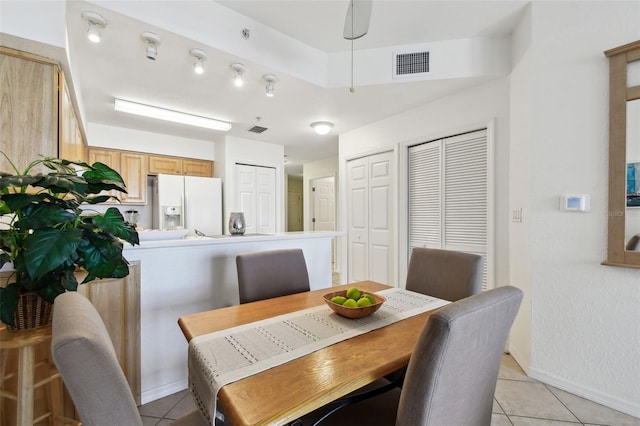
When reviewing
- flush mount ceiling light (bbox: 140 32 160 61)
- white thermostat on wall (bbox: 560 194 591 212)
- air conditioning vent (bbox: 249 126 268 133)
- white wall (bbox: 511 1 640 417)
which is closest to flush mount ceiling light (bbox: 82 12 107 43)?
flush mount ceiling light (bbox: 140 32 160 61)

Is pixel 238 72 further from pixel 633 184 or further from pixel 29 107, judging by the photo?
pixel 633 184

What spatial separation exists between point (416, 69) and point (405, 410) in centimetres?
267

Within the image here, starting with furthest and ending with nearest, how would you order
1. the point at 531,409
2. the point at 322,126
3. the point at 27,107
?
the point at 322,126 < the point at 531,409 < the point at 27,107

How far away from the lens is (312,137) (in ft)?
14.9

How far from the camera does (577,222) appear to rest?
6.17 feet

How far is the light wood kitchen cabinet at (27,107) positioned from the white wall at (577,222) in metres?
3.17

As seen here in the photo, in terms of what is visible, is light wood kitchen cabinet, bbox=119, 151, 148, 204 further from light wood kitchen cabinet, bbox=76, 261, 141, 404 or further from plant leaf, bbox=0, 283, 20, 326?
plant leaf, bbox=0, 283, 20, 326

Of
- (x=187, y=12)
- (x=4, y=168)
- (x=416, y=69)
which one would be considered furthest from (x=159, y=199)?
(x=416, y=69)

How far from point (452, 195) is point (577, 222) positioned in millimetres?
1214

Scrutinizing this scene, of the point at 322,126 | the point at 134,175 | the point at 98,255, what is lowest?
the point at 98,255

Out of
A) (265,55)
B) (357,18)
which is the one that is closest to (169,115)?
(265,55)

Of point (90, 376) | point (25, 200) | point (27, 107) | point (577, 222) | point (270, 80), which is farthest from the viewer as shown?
point (270, 80)

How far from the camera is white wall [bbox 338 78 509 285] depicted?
2.53m

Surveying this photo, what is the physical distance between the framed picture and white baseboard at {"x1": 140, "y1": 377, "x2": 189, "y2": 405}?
3.03 meters
